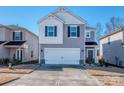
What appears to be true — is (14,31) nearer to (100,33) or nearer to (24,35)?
(24,35)

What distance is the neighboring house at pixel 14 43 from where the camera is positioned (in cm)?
3416

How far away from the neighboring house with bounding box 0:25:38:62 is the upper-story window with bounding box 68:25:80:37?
6.70 meters

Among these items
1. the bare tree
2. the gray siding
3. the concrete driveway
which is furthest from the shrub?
the bare tree

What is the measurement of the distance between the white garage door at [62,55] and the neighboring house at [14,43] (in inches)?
178

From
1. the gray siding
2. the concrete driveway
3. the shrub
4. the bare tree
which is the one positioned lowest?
the concrete driveway

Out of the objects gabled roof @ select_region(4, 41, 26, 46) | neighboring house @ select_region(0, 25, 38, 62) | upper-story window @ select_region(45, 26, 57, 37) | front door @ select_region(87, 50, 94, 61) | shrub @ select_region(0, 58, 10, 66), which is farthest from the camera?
front door @ select_region(87, 50, 94, 61)

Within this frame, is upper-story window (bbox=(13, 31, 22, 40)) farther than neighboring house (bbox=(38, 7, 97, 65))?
Yes

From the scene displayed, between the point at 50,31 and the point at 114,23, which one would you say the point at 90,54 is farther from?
the point at 114,23

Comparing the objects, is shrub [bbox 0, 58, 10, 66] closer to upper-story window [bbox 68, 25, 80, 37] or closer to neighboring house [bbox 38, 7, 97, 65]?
neighboring house [bbox 38, 7, 97, 65]

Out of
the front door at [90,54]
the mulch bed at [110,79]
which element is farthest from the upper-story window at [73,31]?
the mulch bed at [110,79]

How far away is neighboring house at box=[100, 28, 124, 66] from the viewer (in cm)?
3062

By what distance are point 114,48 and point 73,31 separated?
21.7 ft

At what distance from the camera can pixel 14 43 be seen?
1359 inches
